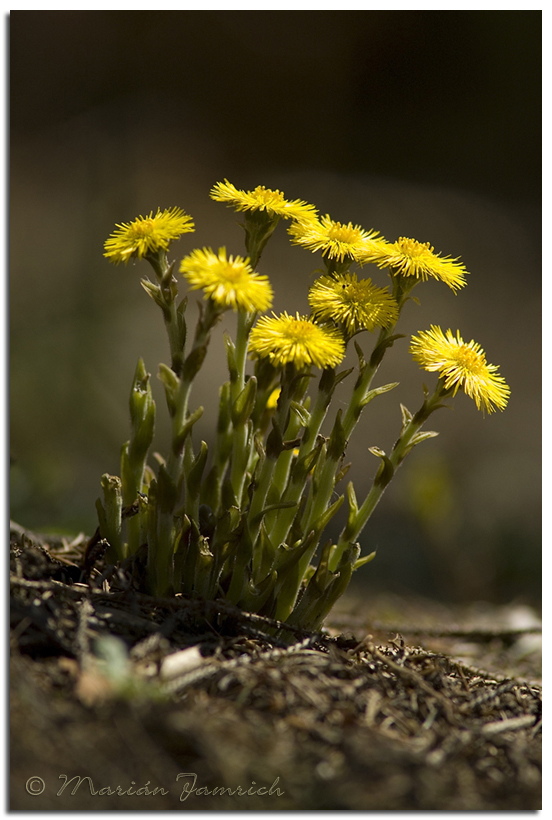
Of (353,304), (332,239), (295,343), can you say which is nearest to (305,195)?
(332,239)

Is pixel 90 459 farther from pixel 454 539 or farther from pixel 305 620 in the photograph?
pixel 305 620

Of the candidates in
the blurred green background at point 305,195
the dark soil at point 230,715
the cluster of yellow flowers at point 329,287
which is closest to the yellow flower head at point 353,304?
the cluster of yellow flowers at point 329,287

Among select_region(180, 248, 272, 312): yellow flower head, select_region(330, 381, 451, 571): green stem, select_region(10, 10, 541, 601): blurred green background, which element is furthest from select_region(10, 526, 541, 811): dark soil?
select_region(10, 10, 541, 601): blurred green background

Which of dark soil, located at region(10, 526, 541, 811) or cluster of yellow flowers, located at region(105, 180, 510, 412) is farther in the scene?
cluster of yellow flowers, located at region(105, 180, 510, 412)

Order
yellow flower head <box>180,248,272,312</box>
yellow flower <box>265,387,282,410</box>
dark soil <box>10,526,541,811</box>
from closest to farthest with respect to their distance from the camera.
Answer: dark soil <box>10,526,541,811</box>
yellow flower head <box>180,248,272,312</box>
yellow flower <box>265,387,282,410</box>

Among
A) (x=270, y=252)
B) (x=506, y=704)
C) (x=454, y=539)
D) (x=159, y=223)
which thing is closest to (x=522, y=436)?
(x=454, y=539)

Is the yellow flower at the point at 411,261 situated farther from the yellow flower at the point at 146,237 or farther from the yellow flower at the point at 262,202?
the yellow flower at the point at 146,237

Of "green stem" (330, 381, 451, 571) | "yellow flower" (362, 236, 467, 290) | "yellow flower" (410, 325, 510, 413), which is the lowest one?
"green stem" (330, 381, 451, 571)

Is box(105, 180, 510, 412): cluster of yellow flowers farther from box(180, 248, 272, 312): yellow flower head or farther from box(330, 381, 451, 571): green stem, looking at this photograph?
box(330, 381, 451, 571): green stem
